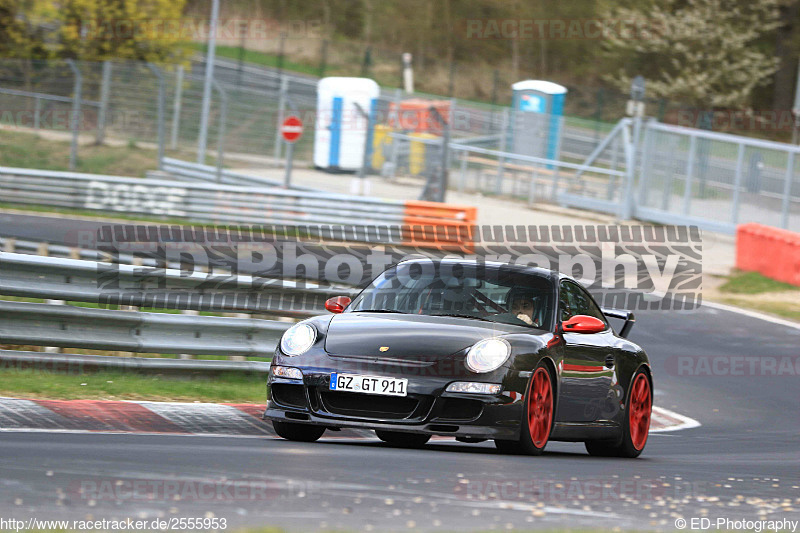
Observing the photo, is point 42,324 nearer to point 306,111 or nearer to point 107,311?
point 107,311

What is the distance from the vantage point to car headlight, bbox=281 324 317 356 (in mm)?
7883

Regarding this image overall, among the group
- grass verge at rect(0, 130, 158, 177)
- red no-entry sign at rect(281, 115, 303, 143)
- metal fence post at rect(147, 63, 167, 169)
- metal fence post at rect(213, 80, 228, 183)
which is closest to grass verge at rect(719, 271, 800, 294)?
red no-entry sign at rect(281, 115, 303, 143)

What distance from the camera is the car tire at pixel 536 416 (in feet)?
25.5

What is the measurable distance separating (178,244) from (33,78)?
1534cm

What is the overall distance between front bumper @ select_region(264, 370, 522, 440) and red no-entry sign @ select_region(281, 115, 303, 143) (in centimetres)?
2215

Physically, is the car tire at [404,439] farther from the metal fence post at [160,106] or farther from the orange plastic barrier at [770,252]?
the metal fence post at [160,106]

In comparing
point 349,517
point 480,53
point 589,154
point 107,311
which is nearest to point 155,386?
point 107,311

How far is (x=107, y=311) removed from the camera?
9.89 meters

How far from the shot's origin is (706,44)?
5059 centimetres

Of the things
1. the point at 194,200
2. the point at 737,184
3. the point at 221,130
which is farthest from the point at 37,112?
the point at 737,184

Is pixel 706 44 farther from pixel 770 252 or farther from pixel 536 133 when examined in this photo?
pixel 770 252

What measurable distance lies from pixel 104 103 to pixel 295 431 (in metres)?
25.4

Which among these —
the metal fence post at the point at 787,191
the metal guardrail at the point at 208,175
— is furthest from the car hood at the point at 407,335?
the metal guardrail at the point at 208,175

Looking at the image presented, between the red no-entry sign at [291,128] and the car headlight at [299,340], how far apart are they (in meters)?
21.6
